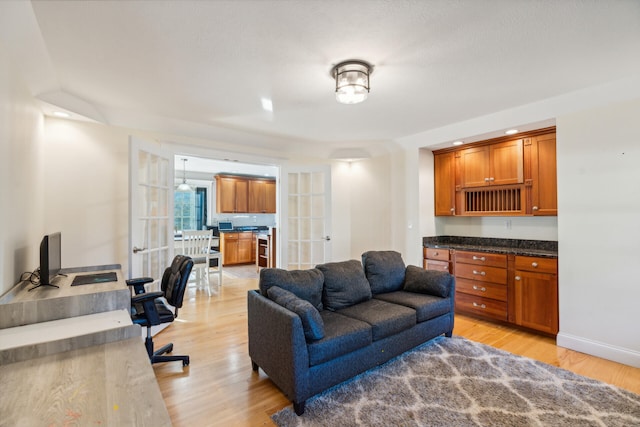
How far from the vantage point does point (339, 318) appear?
2482mm

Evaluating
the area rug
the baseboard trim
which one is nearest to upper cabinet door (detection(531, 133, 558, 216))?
the baseboard trim

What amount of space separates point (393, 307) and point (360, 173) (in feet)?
9.16

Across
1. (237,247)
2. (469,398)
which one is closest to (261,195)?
(237,247)

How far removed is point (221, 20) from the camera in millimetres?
1727

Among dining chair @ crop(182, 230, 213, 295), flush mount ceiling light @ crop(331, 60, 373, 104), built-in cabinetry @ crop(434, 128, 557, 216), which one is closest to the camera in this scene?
flush mount ceiling light @ crop(331, 60, 373, 104)

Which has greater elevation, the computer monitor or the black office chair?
the computer monitor

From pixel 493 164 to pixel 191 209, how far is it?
7.04 meters

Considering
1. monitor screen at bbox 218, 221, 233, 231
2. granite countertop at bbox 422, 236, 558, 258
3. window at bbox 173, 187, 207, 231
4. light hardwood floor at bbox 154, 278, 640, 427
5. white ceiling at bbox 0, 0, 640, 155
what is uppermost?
white ceiling at bbox 0, 0, 640, 155

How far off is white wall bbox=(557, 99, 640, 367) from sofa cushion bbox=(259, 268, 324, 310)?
7.98 ft

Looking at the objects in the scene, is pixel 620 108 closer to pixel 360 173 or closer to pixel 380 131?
pixel 380 131

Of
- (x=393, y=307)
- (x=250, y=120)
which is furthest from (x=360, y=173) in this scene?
(x=393, y=307)

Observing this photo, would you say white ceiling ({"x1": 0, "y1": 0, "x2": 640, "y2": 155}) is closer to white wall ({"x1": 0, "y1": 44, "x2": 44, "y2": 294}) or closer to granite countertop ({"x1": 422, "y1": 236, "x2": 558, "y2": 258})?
white wall ({"x1": 0, "y1": 44, "x2": 44, "y2": 294})

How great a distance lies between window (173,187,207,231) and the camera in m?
7.86

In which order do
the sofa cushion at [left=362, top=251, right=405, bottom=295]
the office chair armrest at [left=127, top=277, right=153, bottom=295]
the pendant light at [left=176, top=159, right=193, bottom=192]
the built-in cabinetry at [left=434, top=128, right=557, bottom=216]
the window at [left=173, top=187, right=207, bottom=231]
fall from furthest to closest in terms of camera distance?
the window at [left=173, top=187, right=207, bottom=231] → the pendant light at [left=176, top=159, right=193, bottom=192] → the built-in cabinetry at [left=434, top=128, right=557, bottom=216] → the sofa cushion at [left=362, top=251, right=405, bottom=295] → the office chair armrest at [left=127, top=277, right=153, bottom=295]
